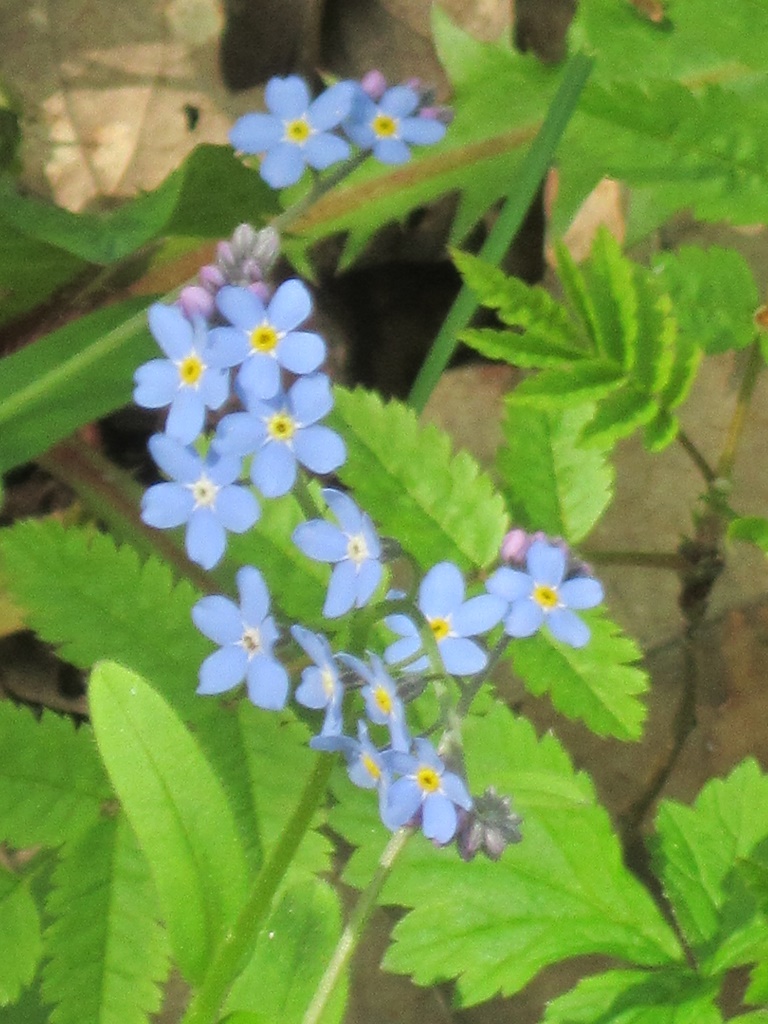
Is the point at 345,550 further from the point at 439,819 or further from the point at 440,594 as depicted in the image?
the point at 439,819

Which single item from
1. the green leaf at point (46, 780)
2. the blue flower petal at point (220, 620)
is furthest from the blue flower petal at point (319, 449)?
the green leaf at point (46, 780)

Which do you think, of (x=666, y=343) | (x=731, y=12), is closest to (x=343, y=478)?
(x=666, y=343)

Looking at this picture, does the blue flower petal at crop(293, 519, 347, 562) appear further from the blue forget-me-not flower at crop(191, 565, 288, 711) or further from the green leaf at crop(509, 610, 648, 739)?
the green leaf at crop(509, 610, 648, 739)

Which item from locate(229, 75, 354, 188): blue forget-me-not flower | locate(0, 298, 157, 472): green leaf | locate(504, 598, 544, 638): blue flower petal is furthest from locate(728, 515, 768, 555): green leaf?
locate(0, 298, 157, 472): green leaf

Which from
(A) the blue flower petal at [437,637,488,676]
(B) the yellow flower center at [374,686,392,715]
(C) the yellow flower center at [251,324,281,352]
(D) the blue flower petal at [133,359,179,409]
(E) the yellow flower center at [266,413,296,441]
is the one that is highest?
(C) the yellow flower center at [251,324,281,352]

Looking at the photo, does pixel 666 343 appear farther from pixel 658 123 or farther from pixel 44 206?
pixel 44 206

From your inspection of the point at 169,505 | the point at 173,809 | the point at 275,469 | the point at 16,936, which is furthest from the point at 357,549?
the point at 16,936
